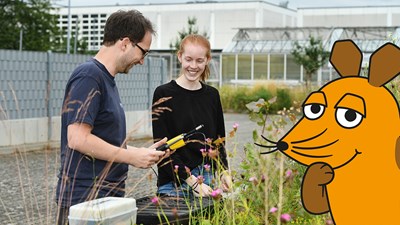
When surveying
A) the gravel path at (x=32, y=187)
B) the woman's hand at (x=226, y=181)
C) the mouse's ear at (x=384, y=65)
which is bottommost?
the gravel path at (x=32, y=187)

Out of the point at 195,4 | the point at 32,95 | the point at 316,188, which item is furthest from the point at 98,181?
the point at 195,4

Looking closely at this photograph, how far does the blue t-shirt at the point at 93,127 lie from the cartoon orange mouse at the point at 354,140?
0.82 m

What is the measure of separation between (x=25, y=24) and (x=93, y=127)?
43.7 m

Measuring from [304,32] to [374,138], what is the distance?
41328 mm

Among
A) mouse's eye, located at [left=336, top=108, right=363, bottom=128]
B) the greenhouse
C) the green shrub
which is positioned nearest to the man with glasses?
mouse's eye, located at [left=336, top=108, right=363, bottom=128]

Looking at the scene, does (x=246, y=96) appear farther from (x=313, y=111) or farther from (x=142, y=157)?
(x=313, y=111)

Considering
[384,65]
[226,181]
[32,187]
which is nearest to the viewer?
[384,65]

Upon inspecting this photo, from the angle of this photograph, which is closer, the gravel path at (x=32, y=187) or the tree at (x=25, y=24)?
the gravel path at (x=32, y=187)

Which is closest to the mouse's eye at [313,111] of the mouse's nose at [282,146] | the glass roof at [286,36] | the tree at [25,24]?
the mouse's nose at [282,146]

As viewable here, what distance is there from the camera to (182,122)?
3.96 m

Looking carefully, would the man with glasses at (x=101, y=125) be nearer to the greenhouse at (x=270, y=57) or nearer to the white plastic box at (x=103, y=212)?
the white plastic box at (x=103, y=212)

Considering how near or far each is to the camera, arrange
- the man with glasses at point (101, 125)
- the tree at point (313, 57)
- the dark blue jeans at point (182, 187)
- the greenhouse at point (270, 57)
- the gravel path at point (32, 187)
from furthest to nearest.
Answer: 1. the greenhouse at point (270, 57)
2. the tree at point (313, 57)
3. the gravel path at point (32, 187)
4. the dark blue jeans at point (182, 187)
5. the man with glasses at point (101, 125)

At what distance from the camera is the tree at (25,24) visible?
4438 centimetres

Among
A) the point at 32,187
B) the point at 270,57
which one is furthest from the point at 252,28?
the point at 32,187
